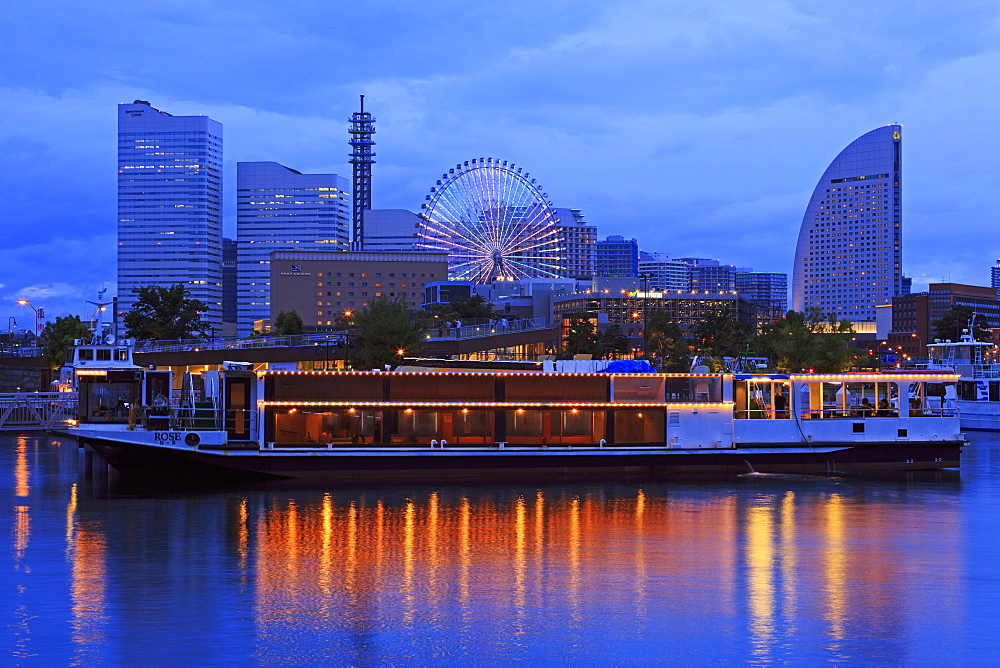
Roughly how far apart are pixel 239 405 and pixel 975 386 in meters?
78.6

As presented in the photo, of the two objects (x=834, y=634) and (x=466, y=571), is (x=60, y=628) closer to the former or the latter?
(x=466, y=571)

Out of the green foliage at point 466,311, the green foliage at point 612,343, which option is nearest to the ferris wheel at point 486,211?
the green foliage at point 466,311

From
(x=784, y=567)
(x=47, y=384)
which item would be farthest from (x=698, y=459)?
(x=47, y=384)

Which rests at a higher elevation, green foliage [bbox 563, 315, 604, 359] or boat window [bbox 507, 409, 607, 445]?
green foliage [bbox 563, 315, 604, 359]

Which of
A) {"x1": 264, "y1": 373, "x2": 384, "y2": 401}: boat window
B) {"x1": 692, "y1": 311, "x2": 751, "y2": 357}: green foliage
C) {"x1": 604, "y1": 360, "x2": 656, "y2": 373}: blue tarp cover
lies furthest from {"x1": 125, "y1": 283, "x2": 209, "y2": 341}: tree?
{"x1": 604, "y1": 360, "x2": 656, "y2": 373}: blue tarp cover

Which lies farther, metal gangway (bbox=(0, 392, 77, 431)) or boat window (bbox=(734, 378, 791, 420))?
metal gangway (bbox=(0, 392, 77, 431))

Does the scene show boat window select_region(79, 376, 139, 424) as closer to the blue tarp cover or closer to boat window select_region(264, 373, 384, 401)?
boat window select_region(264, 373, 384, 401)

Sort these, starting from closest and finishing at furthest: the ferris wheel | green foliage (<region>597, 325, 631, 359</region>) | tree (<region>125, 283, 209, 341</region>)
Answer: tree (<region>125, 283, 209, 341</region>)
green foliage (<region>597, 325, 631, 359</region>)
the ferris wheel

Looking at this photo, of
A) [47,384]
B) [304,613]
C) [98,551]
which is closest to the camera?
[304,613]

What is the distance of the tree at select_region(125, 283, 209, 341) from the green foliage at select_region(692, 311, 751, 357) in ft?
229

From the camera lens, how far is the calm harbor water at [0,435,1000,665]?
876 inches

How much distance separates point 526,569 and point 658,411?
23797mm

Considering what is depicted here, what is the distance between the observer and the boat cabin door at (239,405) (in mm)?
48688

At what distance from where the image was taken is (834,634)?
23.2 metres
